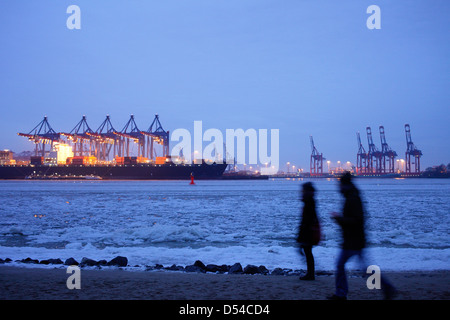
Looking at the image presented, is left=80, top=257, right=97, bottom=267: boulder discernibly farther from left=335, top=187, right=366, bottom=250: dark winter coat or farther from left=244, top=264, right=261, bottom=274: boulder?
left=335, top=187, right=366, bottom=250: dark winter coat

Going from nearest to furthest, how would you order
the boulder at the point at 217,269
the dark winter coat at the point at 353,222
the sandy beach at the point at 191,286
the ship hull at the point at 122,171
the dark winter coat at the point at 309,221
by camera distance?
the dark winter coat at the point at 353,222
the sandy beach at the point at 191,286
the dark winter coat at the point at 309,221
the boulder at the point at 217,269
the ship hull at the point at 122,171

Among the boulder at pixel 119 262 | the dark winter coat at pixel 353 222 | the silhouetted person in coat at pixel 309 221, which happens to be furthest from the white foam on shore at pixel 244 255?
the dark winter coat at pixel 353 222

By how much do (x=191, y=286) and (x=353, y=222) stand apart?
197 cm

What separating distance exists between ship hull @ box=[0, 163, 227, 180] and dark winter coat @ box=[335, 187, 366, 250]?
264ft

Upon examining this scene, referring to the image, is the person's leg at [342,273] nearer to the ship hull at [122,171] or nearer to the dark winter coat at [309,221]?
the dark winter coat at [309,221]

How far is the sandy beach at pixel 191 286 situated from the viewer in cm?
380

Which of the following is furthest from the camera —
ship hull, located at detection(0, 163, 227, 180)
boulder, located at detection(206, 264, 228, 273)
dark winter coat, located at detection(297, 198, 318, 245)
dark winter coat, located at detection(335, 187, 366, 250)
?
ship hull, located at detection(0, 163, 227, 180)

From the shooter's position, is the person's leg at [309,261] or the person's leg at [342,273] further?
the person's leg at [309,261]

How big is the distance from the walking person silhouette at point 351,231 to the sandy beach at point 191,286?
0.61ft

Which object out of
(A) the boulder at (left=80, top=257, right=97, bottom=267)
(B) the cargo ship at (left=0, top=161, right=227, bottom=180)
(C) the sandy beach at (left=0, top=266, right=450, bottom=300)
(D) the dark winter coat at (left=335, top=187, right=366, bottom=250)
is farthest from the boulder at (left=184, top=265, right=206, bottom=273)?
(B) the cargo ship at (left=0, top=161, right=227, bottom=180)

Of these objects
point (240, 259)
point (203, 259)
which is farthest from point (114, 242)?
point (240, 259)

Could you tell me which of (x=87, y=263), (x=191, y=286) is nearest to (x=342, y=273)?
(x=191, y=286)

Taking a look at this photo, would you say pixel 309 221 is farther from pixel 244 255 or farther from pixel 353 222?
pixel 244 255

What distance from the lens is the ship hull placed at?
3356 inches
